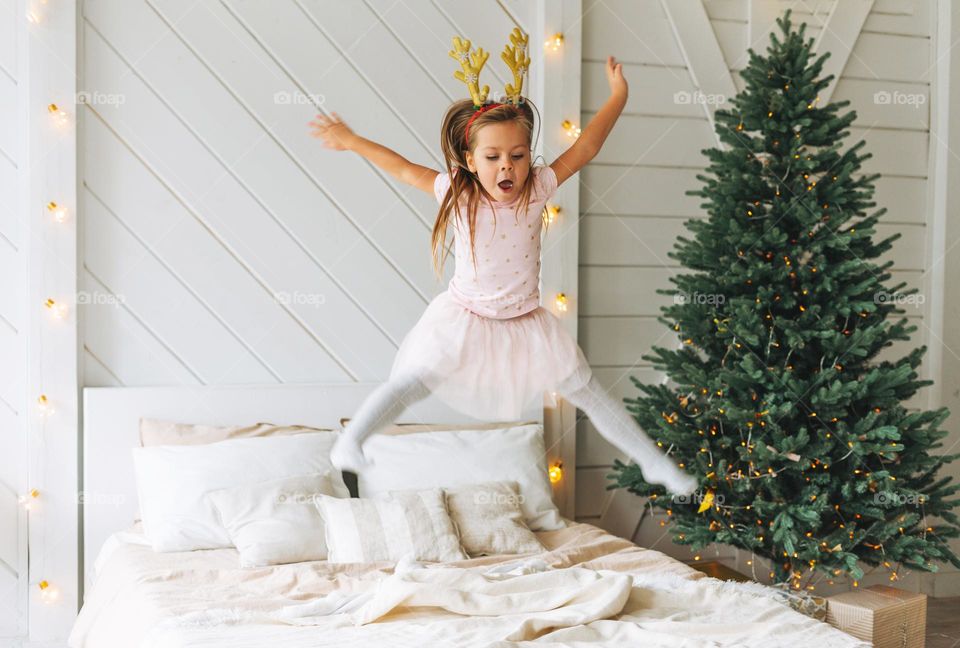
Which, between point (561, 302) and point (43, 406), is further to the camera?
point (561, 302)

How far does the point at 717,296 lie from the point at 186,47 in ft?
6.90

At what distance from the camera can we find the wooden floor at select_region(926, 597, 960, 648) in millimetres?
3600

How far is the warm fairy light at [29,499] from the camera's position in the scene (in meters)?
3.30

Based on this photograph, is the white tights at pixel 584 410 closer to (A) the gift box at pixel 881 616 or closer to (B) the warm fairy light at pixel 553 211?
(A) the gift box at pixel 881 616

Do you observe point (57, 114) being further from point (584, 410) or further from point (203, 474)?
point (584, 410)

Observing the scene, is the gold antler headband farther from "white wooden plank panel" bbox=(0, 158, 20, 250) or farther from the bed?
"white wooden plank panel" bbox=(0, 158, 20, 250)

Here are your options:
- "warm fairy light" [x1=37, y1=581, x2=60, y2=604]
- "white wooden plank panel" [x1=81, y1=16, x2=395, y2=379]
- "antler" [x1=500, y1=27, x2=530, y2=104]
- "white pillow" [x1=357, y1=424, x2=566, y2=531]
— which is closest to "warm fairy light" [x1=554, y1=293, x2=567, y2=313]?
"white pillow" [x1=357, y1=424, x2=566, y2=531]

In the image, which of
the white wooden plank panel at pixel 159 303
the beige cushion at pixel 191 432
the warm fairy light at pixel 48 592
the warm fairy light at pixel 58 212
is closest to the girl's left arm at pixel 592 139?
the beige cushion at pixel 191 432

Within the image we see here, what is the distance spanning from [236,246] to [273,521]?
1.10 m

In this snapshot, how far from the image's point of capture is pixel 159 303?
3471 millimetres

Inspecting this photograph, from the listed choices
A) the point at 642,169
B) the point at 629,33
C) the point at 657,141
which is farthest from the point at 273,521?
the point at 629,33

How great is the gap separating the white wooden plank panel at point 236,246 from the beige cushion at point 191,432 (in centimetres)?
28

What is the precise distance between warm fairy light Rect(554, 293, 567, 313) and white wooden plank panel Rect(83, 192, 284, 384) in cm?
113

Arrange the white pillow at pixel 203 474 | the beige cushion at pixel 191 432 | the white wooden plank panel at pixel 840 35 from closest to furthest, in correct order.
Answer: the white pillow at pixel 203 474 → the beige cushion at pixel 191 432 → the white wooden plank panel at pixel 840 35
